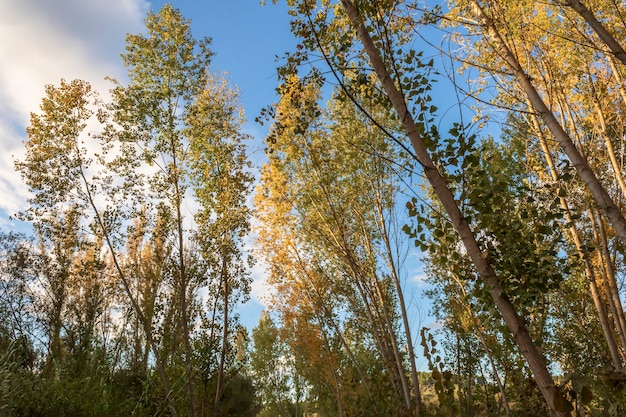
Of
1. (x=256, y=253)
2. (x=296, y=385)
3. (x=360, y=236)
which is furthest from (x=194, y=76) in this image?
(x=296, y=385)

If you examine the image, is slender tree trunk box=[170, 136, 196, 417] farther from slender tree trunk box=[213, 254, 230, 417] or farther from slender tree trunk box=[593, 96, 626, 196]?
slender tree trunk box=[593, 96, 626, 196]

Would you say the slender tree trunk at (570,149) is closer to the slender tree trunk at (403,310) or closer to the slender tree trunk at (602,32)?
the slender tree trunk at (602,32)

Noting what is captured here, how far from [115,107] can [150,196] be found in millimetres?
1989

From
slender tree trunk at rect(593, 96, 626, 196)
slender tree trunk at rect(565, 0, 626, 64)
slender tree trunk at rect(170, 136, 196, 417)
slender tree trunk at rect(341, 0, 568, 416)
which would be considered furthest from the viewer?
slender tree trunk at rect(170, 136, 196, 417)

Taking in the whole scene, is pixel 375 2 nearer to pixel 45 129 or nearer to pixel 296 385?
pixel 45 129

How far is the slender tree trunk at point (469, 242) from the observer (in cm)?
169

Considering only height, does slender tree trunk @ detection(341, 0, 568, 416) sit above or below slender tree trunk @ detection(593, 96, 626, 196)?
below

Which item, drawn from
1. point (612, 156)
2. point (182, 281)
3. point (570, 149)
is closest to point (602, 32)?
point (570, 149)

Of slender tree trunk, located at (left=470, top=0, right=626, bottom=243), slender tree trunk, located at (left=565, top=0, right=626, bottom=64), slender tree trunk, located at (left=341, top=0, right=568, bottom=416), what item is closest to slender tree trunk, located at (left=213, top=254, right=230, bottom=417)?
slender tree trunk, located at (left=470, top=0, right=626, bottom=243)

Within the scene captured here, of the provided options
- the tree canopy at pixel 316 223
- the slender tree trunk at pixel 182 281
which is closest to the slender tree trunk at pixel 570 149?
the tree canopy at pixel 316 223

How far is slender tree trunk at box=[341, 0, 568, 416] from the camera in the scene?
5.56ft

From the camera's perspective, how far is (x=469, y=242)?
189cm

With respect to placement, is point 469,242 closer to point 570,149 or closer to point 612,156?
point 570,149

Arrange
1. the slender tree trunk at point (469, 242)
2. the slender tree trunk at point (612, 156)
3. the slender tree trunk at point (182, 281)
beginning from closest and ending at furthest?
the slender tree trunk at point (469, 242), the slender tree trunk at point (612, 156), the slender tree trunk at point (182, 281)
